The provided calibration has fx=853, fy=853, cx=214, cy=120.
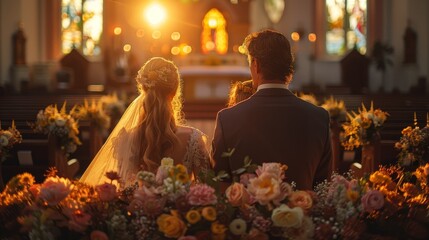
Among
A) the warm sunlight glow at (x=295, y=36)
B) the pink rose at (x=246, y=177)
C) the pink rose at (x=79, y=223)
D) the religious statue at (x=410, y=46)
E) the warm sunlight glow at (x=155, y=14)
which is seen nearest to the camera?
the pink rose at (x=79, y=223)

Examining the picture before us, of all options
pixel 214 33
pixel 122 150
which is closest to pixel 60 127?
pixel 122 150

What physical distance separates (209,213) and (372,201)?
0.64 meters

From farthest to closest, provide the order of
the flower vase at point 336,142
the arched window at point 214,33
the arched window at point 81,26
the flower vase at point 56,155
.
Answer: the arched window at point 81,26
the arched window at point 214,33
the flower vase at point 336,142
the flower vase at point 56,155

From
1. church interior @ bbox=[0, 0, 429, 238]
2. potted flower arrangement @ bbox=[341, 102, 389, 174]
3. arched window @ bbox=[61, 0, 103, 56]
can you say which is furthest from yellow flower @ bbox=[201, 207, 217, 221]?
arched window @ bbox=[61, 0, 103, 56]

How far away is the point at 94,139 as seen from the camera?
9.74 meters

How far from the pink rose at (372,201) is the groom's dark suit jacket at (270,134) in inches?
15.9

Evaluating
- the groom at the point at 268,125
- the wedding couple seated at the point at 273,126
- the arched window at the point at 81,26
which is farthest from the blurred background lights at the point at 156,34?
the groom at the point at 268,125

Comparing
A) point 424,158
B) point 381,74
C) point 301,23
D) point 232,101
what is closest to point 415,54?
point 381,74

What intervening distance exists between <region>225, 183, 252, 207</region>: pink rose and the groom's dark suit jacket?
0.40 meters

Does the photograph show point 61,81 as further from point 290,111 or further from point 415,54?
point 290,111

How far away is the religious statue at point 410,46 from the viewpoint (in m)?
21.5

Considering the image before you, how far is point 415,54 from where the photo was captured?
21.9 metres

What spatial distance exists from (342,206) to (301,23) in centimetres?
2102

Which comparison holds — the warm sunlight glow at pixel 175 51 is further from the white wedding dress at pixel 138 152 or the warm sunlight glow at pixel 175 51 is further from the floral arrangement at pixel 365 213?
the floral arrangement at pixel 365 213
